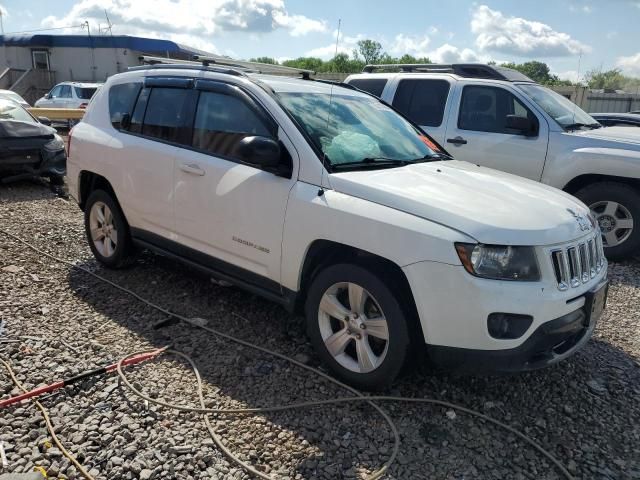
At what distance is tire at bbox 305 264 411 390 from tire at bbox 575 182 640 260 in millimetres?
4061

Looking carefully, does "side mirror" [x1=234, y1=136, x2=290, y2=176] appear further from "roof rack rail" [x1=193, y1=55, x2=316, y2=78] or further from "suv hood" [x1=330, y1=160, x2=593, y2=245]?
"roof rack rail" [x1=193, y1=55, x2=316, y2=78]

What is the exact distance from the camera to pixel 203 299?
4.66 meters

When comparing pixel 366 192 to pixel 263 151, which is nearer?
pixel 366 192

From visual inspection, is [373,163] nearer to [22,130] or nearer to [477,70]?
[477,70]

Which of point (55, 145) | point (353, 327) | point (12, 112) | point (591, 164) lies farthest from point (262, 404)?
point (12, 112)

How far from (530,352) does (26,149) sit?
8295mm

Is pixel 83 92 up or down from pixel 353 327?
up

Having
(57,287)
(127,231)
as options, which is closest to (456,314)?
(127,231)

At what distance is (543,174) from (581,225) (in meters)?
3.36

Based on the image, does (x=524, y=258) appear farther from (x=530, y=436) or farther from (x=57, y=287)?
(x=57, y=287)

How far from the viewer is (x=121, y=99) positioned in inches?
196

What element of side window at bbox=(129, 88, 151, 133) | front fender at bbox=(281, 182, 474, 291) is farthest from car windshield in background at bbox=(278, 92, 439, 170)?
side window at bbox=(129, 88, 151, 133)

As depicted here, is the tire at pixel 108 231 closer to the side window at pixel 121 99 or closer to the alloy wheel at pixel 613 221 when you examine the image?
the side window at pixel 121 99

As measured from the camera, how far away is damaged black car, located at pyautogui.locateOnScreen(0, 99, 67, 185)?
8.34 meters
